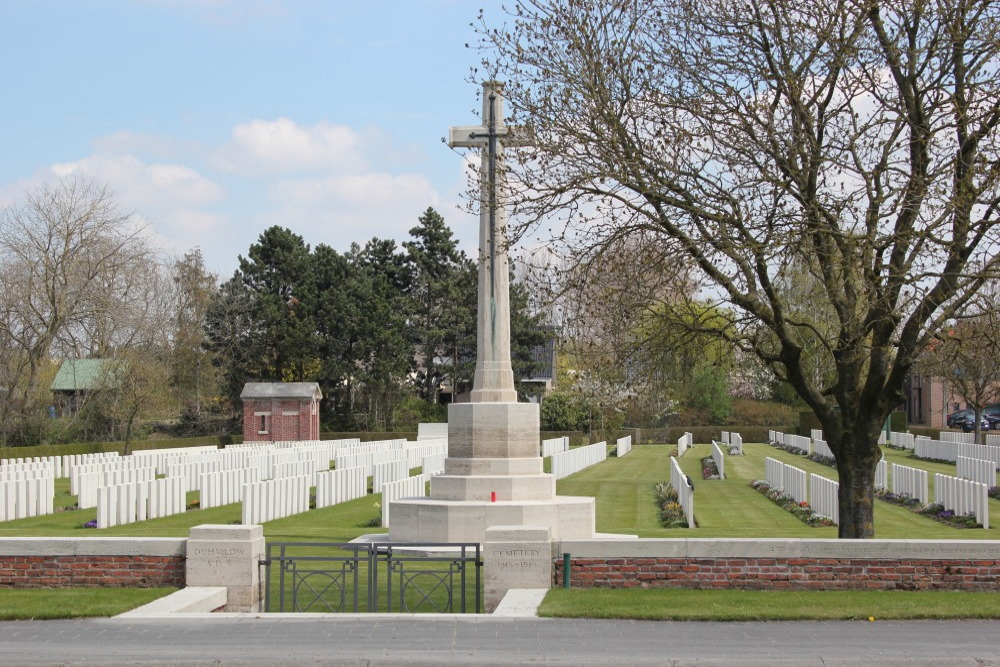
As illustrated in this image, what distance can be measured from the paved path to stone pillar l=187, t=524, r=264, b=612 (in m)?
0.96

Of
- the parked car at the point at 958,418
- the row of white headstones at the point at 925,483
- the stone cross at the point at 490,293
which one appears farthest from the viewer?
the parked car at the point at 958,418

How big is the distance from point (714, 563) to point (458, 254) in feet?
159

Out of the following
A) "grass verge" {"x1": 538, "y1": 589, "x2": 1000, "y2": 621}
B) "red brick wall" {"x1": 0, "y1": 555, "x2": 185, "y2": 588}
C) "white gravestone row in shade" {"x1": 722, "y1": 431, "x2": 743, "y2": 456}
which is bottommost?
"grass verge" {"x1": 538, "y1": 589, "x2": 1000, "y2": 621}

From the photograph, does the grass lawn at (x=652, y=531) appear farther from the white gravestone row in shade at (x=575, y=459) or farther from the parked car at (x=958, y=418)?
the parked car at (x=958, y=418)

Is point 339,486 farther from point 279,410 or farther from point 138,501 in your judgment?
point 279,410

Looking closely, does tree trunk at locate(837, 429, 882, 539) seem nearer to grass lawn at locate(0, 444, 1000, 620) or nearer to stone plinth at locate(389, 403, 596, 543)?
grass lawn at locate(0, 444, 1000, 620)

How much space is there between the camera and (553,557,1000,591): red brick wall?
30.4 ft

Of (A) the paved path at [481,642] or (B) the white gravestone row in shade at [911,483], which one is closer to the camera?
(A) the paved path at [481,642]

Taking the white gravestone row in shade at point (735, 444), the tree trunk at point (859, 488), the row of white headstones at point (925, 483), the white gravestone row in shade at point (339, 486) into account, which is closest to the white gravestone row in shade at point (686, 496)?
the row of white headstones at point (925, 483)

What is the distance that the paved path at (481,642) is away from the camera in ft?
23.4

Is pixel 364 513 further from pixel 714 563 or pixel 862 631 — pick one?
pixel 862 631

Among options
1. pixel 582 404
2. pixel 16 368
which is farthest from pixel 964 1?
pixel 582 404

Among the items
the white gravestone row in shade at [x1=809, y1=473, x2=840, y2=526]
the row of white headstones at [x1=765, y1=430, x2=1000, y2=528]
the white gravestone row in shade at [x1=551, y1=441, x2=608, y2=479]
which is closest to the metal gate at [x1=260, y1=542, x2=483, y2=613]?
the row of white headstones at [x1=765, y1=430, x2=1000, y2=528]

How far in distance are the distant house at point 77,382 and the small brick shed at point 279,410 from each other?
6946 mm
